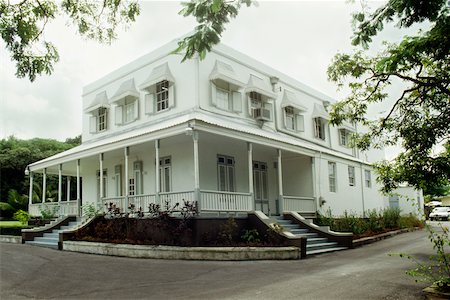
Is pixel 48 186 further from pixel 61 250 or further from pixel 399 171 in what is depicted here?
pixel 399 171

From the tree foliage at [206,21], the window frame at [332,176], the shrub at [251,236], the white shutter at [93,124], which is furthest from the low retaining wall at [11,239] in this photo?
the tree foliage at [206,21]

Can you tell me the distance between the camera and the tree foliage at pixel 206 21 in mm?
4438

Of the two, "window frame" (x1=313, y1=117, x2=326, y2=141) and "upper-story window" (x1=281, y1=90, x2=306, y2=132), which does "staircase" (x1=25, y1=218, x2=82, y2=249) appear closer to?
"upper-story window" (x1=281, y1=90, x2=306, y2=132)

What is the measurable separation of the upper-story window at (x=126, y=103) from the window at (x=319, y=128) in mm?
10732

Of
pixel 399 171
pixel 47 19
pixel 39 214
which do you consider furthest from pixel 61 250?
pixel 399 171

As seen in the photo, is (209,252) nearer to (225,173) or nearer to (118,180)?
(225,173)

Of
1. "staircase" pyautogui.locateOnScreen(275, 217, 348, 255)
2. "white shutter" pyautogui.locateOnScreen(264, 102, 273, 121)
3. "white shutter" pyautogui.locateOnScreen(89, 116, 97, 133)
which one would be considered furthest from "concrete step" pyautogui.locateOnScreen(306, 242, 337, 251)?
"white shutter" pyautogui.locateOnScreen(89, 116, 97, 133)

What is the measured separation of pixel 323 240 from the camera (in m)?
15.2

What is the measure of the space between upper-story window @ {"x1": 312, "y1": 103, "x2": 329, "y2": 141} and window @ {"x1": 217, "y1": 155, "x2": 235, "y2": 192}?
801cm

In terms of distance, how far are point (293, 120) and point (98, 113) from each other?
35.2ft

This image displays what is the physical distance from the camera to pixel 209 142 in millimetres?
16875

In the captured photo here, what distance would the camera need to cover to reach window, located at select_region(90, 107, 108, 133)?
21.9 meters

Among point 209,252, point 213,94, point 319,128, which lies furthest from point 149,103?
point 319,128

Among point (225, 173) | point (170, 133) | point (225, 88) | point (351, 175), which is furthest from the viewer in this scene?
point (351, 175)
